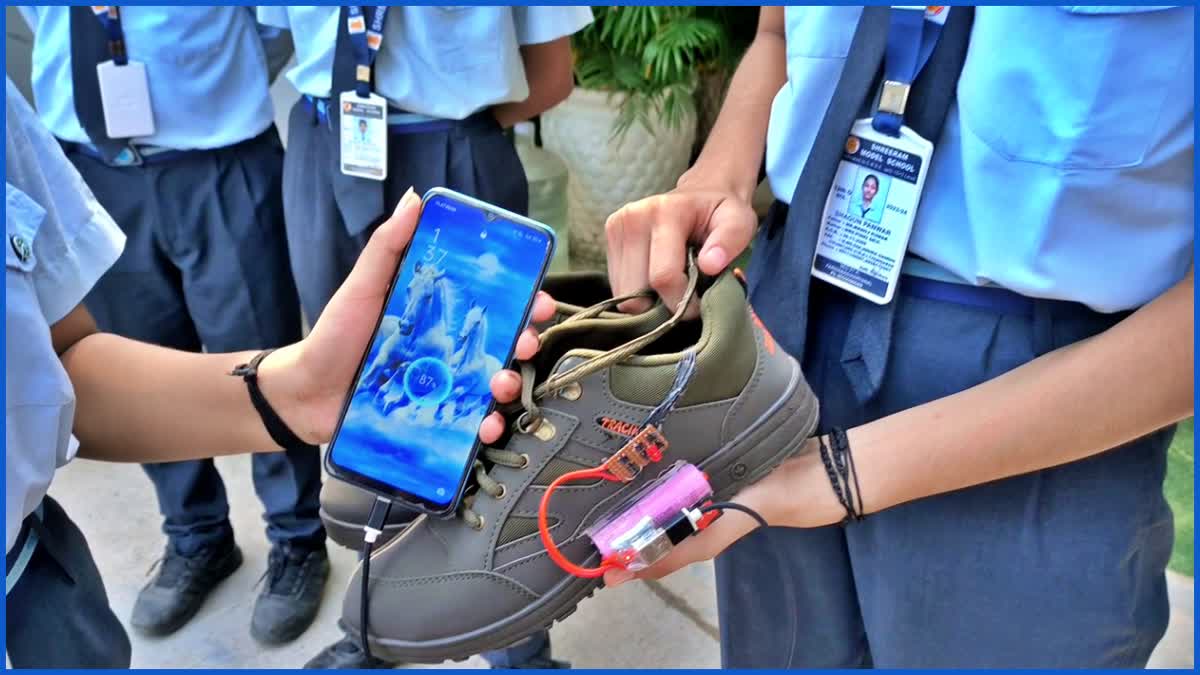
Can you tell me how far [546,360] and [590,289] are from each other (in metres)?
0.12

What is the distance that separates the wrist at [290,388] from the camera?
92cm

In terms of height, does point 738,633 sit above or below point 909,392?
below

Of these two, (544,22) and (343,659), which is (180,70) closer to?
(544,22)

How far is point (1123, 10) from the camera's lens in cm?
65

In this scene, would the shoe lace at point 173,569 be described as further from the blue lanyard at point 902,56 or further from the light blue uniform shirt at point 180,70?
the blue lanyard at point 902,56

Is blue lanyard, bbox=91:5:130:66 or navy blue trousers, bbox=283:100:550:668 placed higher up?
blue lanyard, bbox=91:5:130:66

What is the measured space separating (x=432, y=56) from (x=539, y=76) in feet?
0.97

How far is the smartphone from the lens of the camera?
84 centimetres

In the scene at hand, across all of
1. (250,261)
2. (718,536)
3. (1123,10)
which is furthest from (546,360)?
(250,261)

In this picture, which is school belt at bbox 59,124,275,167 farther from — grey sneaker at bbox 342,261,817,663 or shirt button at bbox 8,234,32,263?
grey sneaker at bbox 342,261,817,663

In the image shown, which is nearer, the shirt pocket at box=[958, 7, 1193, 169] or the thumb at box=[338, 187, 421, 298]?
the shirt pocket at box=[958, 7, 1193, 169]

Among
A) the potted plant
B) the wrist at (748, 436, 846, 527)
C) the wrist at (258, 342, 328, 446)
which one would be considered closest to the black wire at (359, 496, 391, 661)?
the wrist at (258, 342, 328, 446)

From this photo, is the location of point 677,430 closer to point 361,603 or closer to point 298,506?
point 361,603

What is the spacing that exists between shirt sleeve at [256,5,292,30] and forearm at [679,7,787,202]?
1070 mm
